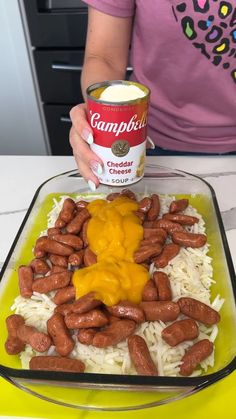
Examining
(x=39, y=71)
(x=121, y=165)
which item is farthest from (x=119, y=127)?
(x=39, y=71)

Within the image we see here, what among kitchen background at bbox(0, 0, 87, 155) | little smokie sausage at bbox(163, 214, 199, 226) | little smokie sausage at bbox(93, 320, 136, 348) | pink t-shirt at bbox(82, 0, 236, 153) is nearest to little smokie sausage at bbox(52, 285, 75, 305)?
little smokie sausage at bbox(93, 320, 136, 348)

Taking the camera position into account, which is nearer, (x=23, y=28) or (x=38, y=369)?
(x=38, y=369)

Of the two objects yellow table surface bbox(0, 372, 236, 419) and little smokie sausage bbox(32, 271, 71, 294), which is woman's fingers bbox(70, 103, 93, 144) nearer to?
little smokie sausage bbox(32, 271, 71, 294)

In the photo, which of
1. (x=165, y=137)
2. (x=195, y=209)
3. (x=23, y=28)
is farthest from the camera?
(x=23, y=28)

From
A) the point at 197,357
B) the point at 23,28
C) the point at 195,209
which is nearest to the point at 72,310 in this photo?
the point at 197,357

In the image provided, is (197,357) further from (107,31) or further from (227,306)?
(107,31)

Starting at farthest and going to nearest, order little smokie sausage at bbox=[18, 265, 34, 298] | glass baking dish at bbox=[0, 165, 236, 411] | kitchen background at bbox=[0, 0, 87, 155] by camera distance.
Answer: kitchen background at bbox=[0, 0, 87, 155] → little smokie sausage at bbox=[18, 265, 34, 298] → glass baking dish at bbox=[0, 165, 236, 411]

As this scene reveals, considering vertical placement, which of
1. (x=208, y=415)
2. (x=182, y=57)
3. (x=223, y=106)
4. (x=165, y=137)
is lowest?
(x=208, y=415)
